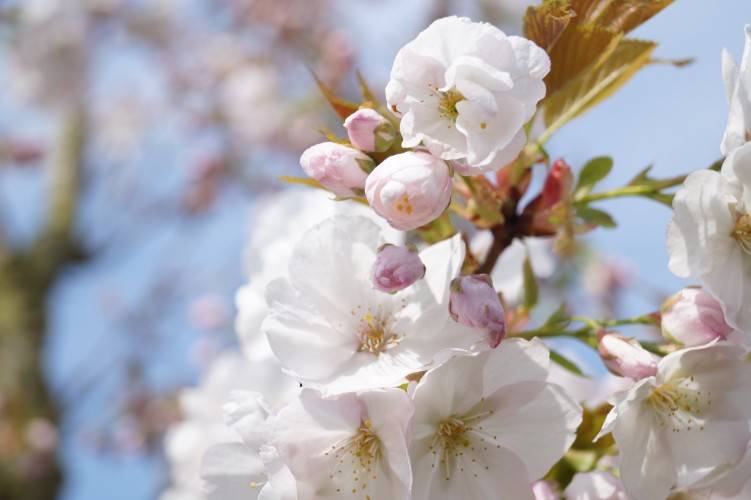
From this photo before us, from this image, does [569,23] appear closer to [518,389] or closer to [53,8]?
[518,389]

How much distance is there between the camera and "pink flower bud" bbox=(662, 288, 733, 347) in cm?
64

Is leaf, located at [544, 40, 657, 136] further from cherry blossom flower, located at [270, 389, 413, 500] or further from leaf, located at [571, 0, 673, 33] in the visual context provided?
cherry blossom flower, located at [270, 389, 413, 500]

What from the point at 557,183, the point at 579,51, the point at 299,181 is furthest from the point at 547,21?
the point at 299,181

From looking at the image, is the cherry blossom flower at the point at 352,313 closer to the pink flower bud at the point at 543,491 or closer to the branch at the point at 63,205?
the pink flower bud at the point at 543,491

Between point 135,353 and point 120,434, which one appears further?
point 135,353

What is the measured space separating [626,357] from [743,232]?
0.16m

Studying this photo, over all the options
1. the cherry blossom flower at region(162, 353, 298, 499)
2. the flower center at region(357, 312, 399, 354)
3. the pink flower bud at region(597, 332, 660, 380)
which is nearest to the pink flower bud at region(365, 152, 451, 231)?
the flower center at region(357, 312, 399, 354)

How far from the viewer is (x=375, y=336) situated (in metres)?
0.71

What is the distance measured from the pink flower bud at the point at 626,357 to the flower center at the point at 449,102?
Answer: 265 mm

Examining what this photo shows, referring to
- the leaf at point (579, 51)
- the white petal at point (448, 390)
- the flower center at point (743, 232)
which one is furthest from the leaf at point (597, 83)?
the white petal at point (448, 390)

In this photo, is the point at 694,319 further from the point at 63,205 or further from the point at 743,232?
the point at 63,205

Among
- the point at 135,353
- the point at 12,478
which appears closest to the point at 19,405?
the point at 12,478

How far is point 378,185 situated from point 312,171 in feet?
0.26

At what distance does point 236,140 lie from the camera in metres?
5.73
